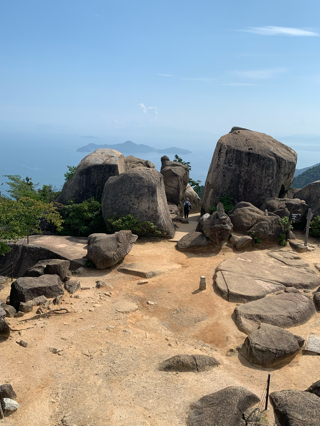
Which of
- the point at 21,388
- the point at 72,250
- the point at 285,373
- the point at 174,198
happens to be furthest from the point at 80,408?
the point at 174,198

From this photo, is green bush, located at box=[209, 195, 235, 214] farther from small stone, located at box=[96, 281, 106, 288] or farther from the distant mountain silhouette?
the distant mountain silhouette

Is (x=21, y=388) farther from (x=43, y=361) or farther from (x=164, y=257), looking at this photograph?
(x=164, y=257)

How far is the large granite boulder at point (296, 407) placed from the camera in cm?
647

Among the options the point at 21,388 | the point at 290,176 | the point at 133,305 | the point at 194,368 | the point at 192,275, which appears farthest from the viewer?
the point at 290,176

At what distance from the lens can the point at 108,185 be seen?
63.5ft

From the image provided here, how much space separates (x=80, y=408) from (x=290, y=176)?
2117 cm

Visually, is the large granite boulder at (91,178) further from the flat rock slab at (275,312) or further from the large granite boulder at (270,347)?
the large granite boulder at (270,347)

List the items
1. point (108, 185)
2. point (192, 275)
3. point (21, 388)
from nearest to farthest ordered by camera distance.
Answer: point (21, 388) < point (192, 275) < point (108, 185)

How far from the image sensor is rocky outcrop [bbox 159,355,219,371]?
8.26m

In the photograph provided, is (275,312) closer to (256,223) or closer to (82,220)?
(256,223)

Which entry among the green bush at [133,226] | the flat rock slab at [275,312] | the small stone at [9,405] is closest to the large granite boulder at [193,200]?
the green bush at [133,226]

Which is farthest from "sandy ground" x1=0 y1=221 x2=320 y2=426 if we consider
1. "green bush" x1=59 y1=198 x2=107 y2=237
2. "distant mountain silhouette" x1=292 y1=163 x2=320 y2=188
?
"distant mountain silhouette" x1=292 y1=163 x2=320 y2=188

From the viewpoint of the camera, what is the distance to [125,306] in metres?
11.6

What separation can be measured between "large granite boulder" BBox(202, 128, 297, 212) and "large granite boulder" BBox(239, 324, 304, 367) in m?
14.1
